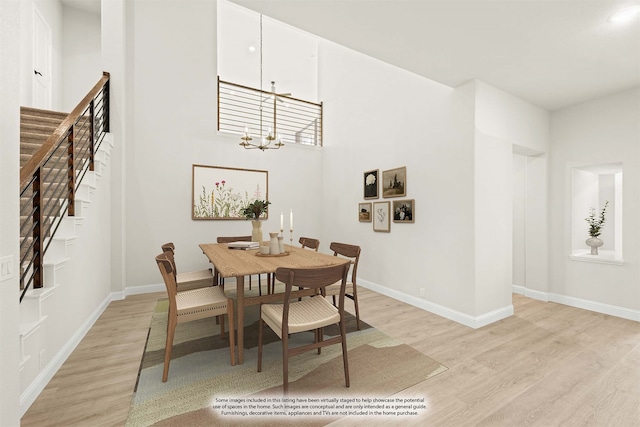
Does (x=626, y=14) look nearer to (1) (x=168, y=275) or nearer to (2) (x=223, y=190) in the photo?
(1) (x=168, y=275)

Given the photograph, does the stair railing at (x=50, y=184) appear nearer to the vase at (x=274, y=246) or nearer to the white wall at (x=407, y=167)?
the vase at (x=274, y=246)

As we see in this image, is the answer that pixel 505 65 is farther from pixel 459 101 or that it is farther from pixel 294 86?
pixel 294 86

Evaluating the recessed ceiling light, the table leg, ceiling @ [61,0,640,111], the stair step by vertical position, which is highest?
ceiling @ [61,0,640,111]

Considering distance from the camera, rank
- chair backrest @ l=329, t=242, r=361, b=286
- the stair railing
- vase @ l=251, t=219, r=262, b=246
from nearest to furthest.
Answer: the stair railing
chair backrest @ l=329, t=242, r=361, b=286
vase @ l=251, t=219, r=262, b=246

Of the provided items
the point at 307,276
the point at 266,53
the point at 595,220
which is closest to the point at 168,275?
the point at 307,276

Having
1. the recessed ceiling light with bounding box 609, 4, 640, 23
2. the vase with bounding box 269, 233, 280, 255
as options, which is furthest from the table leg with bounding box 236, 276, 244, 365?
the recessed ceiling light with bounding box 609, 4, 640, 23

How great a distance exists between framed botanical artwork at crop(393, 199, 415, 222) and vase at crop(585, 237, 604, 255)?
7.89ft

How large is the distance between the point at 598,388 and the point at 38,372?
391 centimetres

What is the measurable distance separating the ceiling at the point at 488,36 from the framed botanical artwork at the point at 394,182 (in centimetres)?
124

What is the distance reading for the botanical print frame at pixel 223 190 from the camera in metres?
4.40

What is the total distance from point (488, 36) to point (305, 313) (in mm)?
2703

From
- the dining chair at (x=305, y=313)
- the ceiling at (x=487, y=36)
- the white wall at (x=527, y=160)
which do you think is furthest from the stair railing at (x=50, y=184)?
the white wall at (x=527, y=160)

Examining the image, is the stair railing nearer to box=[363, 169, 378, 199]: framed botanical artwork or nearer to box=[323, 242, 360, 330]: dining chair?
box=[323, 242, 360, 330]: dining chair

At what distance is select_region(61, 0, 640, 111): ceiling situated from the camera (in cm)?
187
